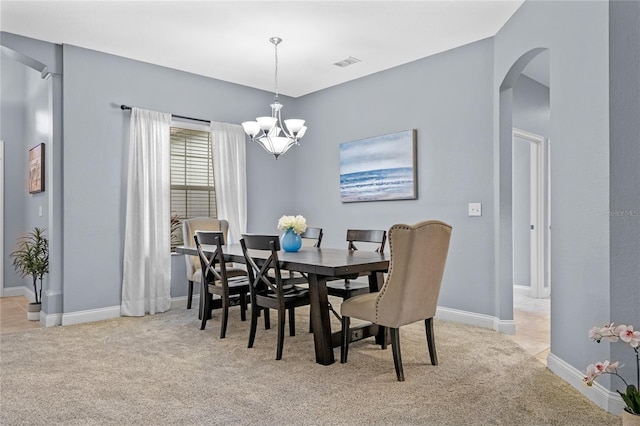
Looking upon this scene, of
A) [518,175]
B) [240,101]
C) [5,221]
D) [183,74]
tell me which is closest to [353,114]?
[240,101]

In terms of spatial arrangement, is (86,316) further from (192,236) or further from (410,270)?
(410,270)

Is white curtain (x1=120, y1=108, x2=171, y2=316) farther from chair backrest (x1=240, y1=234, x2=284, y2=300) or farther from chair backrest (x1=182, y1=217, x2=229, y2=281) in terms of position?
chair backrest (x1=240, y1=234, x2=284, y2=300)

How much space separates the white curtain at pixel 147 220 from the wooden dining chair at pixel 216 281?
716 millimetres

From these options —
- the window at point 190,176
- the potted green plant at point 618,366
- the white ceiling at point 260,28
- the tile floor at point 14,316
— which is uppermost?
the white ceiling at point 260,28

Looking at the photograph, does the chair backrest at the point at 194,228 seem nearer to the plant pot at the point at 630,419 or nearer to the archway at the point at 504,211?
the archway at the point at 504,211

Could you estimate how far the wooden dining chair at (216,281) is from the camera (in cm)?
368

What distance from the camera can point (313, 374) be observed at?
9.24 feet

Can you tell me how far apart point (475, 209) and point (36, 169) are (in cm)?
484

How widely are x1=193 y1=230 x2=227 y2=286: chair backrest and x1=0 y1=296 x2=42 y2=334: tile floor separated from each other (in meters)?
1.80

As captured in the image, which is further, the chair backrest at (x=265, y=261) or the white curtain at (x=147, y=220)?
the white curtain at (x=147, y=220)

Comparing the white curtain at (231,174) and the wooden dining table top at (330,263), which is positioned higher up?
the white curtain at (231,174)

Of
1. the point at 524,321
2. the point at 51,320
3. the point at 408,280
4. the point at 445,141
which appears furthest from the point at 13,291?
the point at 524,321

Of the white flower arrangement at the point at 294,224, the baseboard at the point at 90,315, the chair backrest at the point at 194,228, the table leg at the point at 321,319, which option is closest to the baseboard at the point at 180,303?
the chair backrest at the point at 194,228

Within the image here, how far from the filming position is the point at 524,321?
433cm
